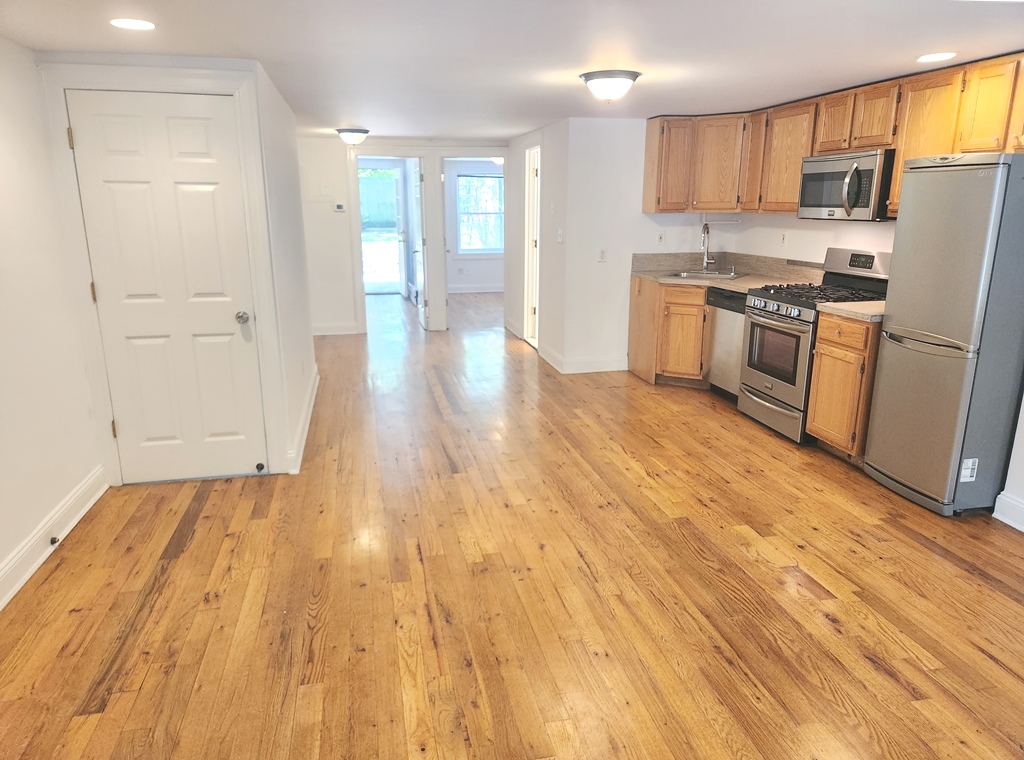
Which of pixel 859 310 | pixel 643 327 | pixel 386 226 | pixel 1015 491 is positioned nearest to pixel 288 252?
pixel 643 327

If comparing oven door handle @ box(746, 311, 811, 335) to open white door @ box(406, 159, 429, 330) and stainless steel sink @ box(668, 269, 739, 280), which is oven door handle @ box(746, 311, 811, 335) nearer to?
stainless steel sink @ box(668, 269, 739, 280)

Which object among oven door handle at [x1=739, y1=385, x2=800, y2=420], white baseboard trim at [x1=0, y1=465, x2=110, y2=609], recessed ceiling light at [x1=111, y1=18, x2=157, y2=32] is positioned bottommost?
white baseboard trim at [x1=0, y1=465, x2=110, y2=609]

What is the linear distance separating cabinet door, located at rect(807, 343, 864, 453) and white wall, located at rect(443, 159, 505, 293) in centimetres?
773

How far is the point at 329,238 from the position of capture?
25.2 feet

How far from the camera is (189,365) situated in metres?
3.63

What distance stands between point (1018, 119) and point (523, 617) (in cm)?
334

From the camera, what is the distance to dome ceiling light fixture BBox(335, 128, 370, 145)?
6.46 m

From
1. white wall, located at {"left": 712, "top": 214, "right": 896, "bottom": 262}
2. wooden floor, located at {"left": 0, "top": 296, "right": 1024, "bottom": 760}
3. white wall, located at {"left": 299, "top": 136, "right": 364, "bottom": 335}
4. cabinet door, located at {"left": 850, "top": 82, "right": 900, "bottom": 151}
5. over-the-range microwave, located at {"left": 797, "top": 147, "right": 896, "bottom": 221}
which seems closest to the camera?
wooden floor, located at {"left": 0, "top": 296, "right": 1024, "bottom": 760}

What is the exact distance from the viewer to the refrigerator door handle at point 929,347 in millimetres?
3116

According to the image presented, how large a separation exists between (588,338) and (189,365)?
3.56 m

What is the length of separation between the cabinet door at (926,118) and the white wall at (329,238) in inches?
223

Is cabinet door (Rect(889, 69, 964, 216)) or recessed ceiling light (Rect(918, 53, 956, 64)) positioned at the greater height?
recessed ceiling light (Rect(918, 53, 956, 64))

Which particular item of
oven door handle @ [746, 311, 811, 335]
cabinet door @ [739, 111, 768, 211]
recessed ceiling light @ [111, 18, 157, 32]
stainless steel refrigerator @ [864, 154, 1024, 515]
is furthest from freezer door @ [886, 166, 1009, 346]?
recessed ceiling light @ [111, 18, 157, 32]

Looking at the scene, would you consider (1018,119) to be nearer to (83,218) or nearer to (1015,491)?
(1015,491)
